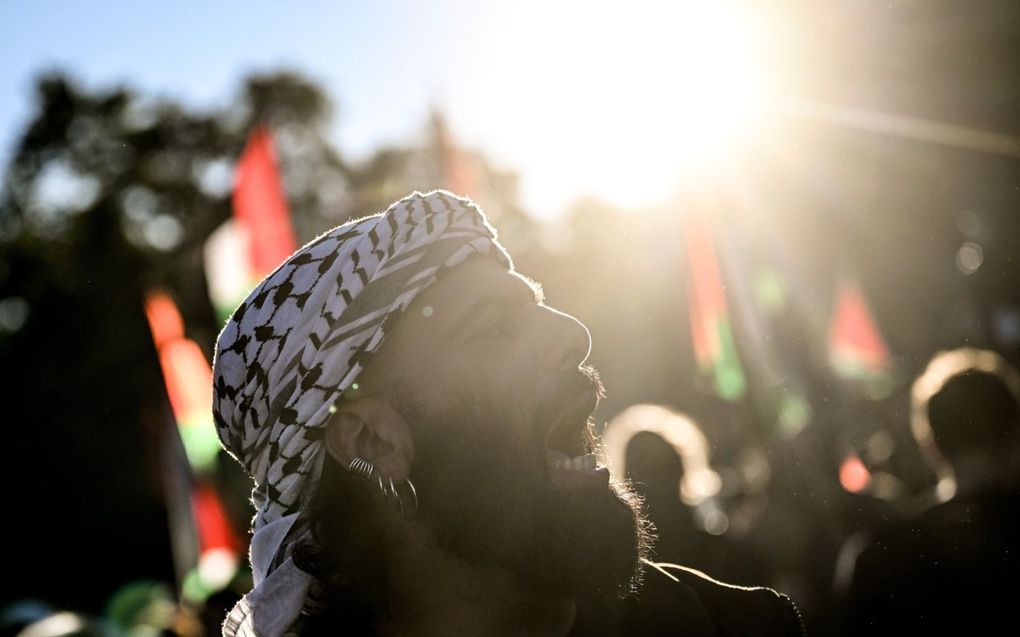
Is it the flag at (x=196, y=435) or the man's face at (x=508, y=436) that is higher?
the man's face at (x=508, y=436)

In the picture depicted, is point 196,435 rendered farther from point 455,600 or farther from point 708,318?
point 708,318

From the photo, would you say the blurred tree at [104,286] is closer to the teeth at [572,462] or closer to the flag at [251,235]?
the flag at [251,235]

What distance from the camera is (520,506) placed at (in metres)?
2.17

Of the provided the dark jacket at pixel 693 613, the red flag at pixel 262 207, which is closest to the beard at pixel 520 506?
the dark jacket at pixel 693 613

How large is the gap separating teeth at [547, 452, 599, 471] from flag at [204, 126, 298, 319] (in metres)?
5.03

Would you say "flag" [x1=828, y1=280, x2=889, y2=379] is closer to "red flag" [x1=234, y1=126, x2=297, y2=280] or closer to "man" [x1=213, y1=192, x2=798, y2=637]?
"red flag" [x1=234, y1=126, x2=297, y2=280]

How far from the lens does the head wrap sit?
2.30m

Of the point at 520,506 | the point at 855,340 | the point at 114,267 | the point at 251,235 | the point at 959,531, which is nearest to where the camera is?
the point at 520,506

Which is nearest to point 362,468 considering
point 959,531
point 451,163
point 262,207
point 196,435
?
point 959,531

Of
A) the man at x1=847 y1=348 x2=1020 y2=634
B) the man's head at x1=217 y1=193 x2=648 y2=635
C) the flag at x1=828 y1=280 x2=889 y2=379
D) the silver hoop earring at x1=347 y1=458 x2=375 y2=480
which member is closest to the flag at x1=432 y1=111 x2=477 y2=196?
the flag at x1=828 y1=280 x2=889 y2=379

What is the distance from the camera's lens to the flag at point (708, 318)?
9555 mm

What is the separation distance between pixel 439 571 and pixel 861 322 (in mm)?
8768

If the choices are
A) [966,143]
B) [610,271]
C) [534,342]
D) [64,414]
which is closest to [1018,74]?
[966,143]

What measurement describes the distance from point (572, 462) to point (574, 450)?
0.06 metres
